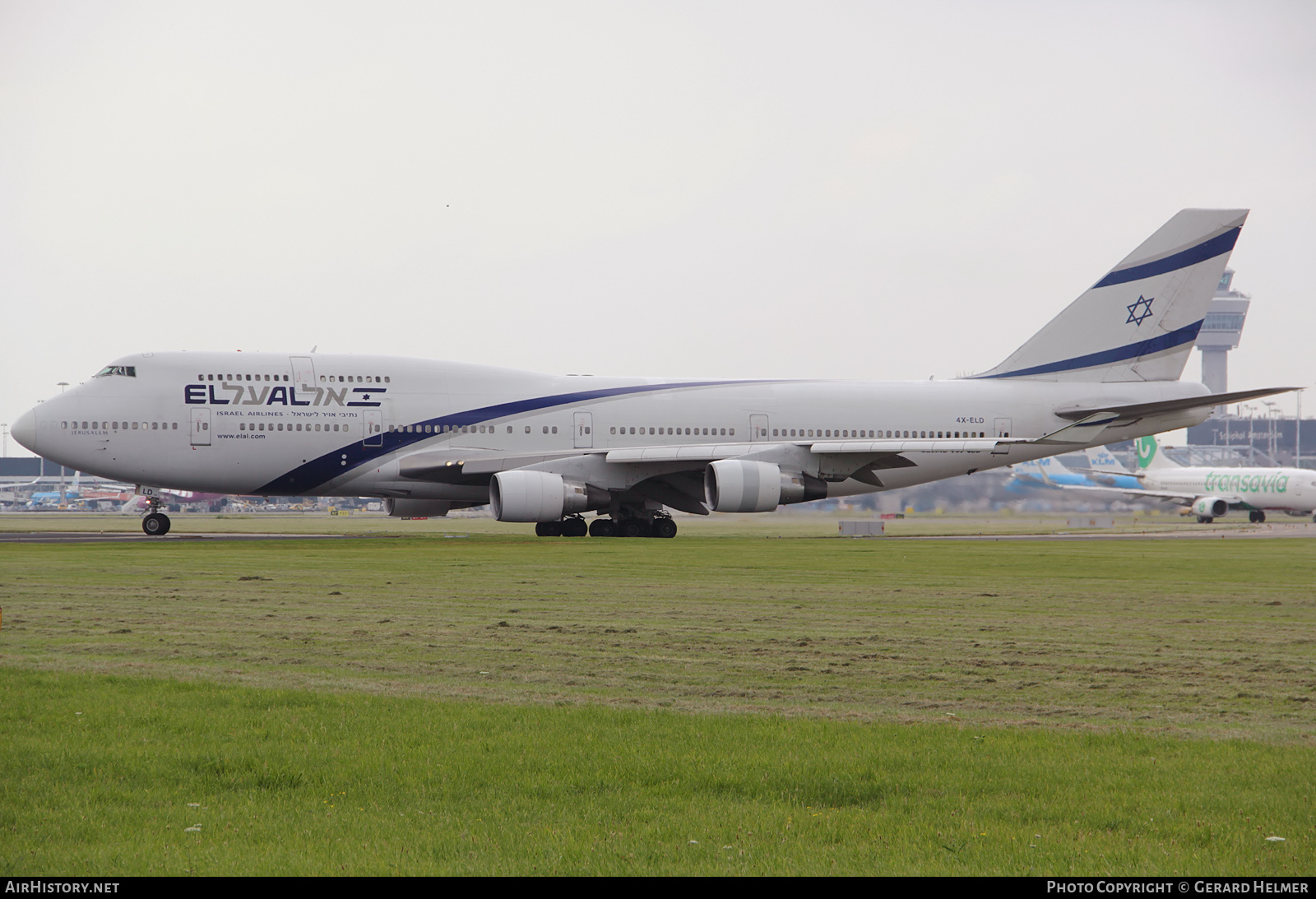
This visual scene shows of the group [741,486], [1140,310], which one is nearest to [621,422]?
[741,486]

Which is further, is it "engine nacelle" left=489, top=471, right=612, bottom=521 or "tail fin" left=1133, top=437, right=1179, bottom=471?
"tail fin" left=1133, top=437, right=1179, bottom=471

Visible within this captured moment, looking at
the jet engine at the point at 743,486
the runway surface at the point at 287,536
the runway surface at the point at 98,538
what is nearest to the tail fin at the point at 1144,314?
the runway surface at the point at 287,536

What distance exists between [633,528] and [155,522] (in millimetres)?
12766

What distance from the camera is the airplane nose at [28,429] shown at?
30266 mm

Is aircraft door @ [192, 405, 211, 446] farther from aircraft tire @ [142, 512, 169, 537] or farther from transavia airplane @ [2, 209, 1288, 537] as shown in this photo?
aircraft tire @ [142, 512, 169, 537]

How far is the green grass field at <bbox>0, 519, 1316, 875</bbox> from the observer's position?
5398 millimetres

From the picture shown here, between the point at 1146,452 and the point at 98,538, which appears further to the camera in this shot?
the point at 1146,452

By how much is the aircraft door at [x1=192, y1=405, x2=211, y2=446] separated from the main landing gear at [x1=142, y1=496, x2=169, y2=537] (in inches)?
120

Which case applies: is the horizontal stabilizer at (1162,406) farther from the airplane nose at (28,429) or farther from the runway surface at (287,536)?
the airplane nose at (28,429)

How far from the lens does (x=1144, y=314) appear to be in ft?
122

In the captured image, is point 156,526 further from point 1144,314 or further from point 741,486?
point 1144,314

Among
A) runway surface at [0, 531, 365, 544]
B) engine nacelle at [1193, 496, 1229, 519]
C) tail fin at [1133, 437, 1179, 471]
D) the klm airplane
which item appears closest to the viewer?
runway surface at [0, 531, 365, 544]

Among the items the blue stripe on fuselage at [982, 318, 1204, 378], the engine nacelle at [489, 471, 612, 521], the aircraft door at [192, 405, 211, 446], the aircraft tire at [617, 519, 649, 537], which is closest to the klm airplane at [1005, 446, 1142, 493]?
the blue stripe on fuselage at [982, 318, 1204, 378]

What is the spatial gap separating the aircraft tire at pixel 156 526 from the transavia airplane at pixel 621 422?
83mm
